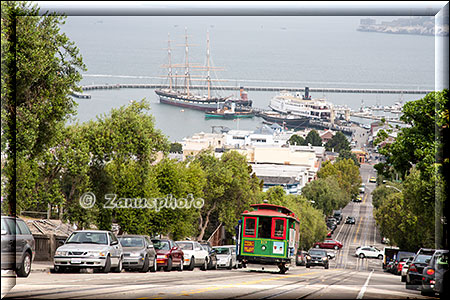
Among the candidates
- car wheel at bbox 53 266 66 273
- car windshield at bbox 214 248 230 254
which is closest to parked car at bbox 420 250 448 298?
car wheel at bbox 53 266 66 273

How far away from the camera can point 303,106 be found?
4980 inches

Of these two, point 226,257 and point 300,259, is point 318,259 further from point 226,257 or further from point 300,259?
point 226,257

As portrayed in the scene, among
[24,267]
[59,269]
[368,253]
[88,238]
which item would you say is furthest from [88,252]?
[368,253]

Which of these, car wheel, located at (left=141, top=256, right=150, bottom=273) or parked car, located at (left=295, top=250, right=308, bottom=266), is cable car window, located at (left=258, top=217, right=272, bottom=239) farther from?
parked car, located at (left=295, top=250, right=308, bottom=266)

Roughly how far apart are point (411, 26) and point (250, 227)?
17985mm

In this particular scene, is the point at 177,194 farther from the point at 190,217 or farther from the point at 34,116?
the point at 34,116

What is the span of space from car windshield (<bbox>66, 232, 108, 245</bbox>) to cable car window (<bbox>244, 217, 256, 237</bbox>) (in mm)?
12117

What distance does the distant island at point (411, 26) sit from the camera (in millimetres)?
23711

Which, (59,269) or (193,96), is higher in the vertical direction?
(193,96)

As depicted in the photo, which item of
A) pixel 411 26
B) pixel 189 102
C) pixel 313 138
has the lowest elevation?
pixel 411 26

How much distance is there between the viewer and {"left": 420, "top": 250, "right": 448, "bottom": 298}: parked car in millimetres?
21031

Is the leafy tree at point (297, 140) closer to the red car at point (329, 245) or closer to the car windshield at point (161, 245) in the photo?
the red car at point (329, 245)

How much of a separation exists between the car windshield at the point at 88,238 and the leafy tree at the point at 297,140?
12152 cm

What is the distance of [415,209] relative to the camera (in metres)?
46.1
